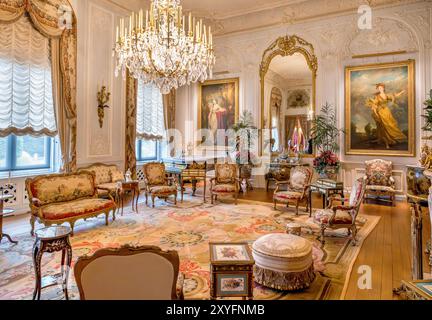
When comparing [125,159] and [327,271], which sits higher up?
[125,159]

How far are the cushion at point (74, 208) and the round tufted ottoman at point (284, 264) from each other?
330 cm

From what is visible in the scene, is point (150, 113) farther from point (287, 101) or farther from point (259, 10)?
point (259, 10)

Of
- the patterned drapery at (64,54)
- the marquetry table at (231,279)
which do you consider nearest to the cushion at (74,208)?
the patterned drapery at (64,54)

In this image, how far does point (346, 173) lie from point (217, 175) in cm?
404

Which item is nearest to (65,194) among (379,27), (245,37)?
(245,37)

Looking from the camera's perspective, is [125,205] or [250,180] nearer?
[125,205]

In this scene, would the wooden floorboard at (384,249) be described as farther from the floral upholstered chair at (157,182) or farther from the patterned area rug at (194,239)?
the floral upholstered chair at (157,182)

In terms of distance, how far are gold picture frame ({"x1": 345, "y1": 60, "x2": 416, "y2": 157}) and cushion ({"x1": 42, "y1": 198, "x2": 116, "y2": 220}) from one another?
7.08m

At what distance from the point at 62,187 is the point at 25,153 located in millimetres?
2009

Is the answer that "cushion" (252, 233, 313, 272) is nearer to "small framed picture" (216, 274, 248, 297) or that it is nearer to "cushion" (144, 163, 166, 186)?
"small framed picture" (216, 274, 248, 297)

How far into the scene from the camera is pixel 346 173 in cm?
856
